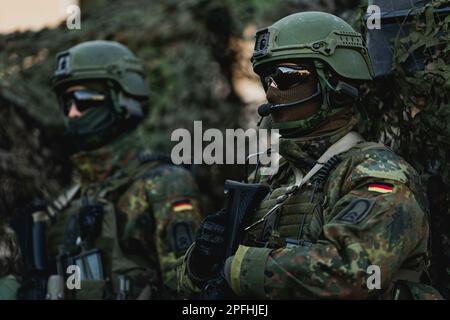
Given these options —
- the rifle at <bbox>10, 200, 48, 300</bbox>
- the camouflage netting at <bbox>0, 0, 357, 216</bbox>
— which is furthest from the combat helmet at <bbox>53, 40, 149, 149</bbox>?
the camouflage netting at <bbox>0, 0, 357, 216</bbox>

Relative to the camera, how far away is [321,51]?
17.5 feet

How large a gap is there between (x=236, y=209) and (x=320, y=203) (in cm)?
46

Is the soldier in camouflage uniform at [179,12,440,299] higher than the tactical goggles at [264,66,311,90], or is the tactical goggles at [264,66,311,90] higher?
the tactical goggles at [264,66,311,90]

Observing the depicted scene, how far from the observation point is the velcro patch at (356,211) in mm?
4684

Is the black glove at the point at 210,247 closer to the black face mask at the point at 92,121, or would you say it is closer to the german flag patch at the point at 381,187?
the german flag patch at the point at 381,187

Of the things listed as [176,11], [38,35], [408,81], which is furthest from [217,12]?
[408,81]

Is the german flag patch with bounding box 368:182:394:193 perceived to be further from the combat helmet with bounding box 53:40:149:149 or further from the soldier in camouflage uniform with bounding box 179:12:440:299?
the combat helmet with bounding box 53:40:149:149

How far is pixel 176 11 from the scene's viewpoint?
11.6 meters

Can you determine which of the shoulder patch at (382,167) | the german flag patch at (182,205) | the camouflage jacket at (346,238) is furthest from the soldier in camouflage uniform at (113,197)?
the shoulder patch at (382,167)

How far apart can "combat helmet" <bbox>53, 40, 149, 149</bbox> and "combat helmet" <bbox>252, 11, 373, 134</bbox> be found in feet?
9.52

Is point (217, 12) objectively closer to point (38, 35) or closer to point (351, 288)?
point (38, 35)

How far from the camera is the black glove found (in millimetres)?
5281

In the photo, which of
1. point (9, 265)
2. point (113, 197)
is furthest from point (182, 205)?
point (9, 265)

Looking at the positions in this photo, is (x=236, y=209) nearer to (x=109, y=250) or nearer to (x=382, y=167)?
(x=382, y=167)
